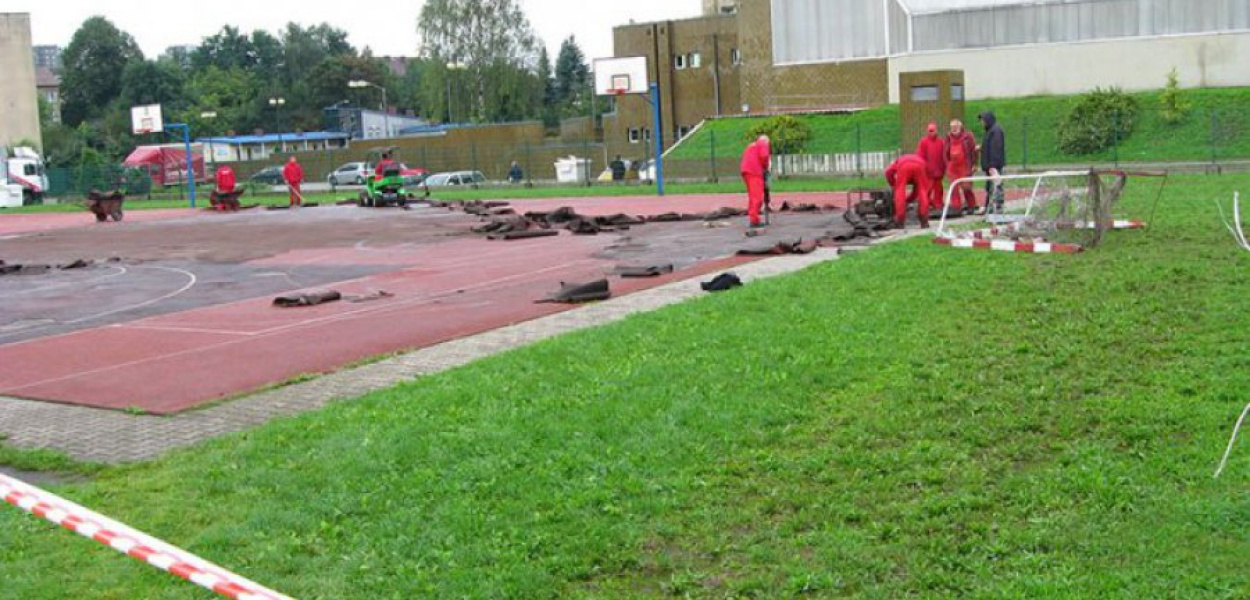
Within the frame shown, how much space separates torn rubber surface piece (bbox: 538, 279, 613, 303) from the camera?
15.0 metres

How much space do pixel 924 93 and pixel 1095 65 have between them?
12807 millimetres

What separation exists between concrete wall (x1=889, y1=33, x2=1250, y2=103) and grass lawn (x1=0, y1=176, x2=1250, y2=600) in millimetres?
44517

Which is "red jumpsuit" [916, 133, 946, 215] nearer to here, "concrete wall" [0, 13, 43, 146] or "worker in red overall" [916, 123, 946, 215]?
"worker in red overall" [916, 123, 946, 215]

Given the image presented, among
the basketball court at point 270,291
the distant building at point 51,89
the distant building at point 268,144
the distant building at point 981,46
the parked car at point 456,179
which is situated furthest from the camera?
the distant building at point 51,89

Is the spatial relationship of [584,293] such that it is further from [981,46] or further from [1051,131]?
[981,46]

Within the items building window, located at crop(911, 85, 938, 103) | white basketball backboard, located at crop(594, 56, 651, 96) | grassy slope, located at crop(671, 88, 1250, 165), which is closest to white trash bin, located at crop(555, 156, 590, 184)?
grassy slope, located at crop(671, 88, 1250, 165)

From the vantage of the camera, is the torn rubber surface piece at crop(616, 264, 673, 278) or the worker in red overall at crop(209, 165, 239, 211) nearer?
the torn rubber surface piece at crop(616, 264, 673, 278)

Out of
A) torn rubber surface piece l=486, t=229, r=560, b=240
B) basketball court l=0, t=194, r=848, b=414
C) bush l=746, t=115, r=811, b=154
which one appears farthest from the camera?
bush l=746, t=115, r=811, b=154

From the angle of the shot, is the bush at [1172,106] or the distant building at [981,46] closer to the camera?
the bush at [1172,106]

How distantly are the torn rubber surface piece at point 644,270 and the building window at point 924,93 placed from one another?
91.5 ft

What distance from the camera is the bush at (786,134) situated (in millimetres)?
52500

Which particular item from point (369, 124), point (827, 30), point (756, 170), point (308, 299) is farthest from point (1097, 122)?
point (369, 124)

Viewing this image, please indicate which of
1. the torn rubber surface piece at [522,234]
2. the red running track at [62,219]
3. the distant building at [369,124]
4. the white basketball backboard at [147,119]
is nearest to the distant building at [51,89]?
the distant building at [369,124]

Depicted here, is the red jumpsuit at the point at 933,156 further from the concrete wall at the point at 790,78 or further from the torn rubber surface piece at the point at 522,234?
the concrete wall at the point at 790,78
